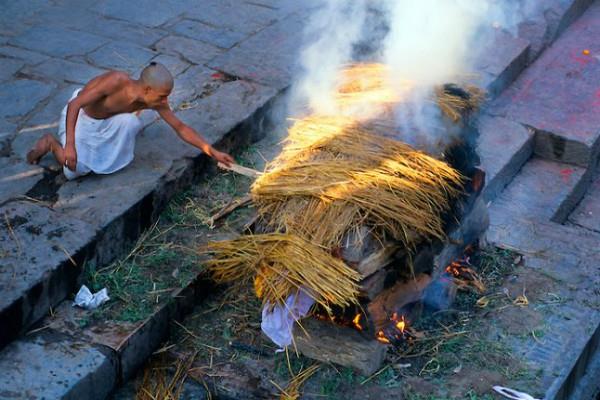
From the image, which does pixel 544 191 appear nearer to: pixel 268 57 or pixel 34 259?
pixel 268 57

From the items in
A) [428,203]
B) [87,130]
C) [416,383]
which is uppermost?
[428,203]

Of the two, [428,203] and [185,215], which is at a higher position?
[428,203]

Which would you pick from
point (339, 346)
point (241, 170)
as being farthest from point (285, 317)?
point (241, 170)

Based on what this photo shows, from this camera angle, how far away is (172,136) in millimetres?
6746

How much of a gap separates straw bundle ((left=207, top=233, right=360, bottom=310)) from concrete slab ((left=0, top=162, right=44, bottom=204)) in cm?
185

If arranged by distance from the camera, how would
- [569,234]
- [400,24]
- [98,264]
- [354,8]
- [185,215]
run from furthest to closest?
[354,8] → [400,24] → [569,234] → [185,215] → [98,264]

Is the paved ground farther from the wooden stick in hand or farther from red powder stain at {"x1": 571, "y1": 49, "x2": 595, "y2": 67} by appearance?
the wooden stick in hand

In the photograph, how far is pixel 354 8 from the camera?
339 inches

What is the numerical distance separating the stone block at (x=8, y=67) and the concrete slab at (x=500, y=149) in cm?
384

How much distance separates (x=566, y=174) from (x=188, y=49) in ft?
11.5

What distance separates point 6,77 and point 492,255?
409cm

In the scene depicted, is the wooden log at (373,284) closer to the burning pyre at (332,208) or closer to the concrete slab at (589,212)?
the burning pyre at (332,208)

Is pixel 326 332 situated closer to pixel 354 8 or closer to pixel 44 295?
pixel 44 295

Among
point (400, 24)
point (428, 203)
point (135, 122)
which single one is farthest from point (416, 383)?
point (400, 24)
